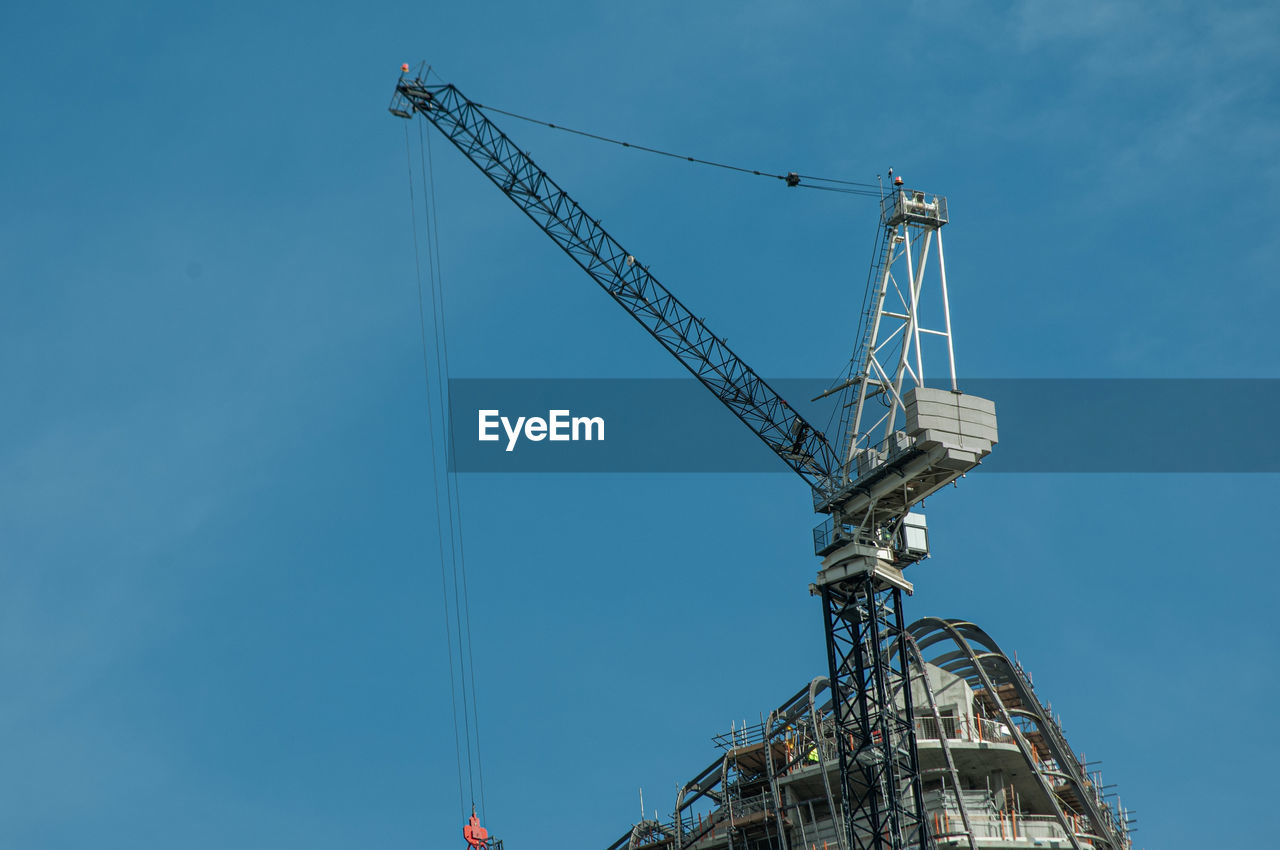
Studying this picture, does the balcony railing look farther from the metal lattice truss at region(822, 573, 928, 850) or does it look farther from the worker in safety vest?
the worker in safety vest

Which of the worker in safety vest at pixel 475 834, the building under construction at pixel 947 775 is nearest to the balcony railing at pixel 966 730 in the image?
the building under construction at pixel 947 775

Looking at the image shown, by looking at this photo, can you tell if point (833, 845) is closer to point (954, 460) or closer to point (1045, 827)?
point (1045, 827)

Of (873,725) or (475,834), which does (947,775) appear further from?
(475,834)

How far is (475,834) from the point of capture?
85.2 meters

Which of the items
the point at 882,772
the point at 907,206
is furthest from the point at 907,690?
the point at 907,206

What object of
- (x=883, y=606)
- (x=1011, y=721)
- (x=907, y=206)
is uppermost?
(x=907, y=206)

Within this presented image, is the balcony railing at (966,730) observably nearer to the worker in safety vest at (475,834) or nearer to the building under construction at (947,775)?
the building under construction at (947,775)

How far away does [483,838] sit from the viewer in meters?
85.8

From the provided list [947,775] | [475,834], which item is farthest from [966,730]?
[475,834]

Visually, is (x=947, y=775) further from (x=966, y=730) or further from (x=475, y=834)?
(x=475, y=834)

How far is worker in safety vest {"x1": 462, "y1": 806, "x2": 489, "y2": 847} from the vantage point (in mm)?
84625

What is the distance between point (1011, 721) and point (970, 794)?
4.60 metres

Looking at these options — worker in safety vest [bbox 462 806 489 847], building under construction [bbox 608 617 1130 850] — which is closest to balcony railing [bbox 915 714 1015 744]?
building under construction [bbox 608 617 1130 850]

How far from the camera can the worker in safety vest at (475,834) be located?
84.6m
